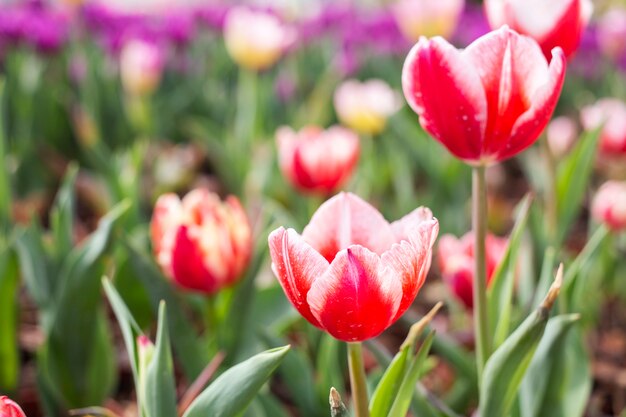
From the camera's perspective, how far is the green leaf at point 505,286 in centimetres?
64

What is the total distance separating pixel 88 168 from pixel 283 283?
156cm

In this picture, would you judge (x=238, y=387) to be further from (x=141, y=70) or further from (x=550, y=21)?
(x=141, y=70)

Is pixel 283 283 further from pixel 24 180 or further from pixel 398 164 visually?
pixel 24 180

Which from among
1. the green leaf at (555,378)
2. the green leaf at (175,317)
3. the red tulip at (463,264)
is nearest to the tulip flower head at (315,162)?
the red tulip at (463,264)

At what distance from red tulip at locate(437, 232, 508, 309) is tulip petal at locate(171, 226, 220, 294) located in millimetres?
267

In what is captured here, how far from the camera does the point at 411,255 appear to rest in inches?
18.6

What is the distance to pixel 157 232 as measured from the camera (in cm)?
88

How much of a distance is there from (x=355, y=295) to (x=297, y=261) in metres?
0.04

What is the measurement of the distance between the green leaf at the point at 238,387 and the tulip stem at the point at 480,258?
0.57 ft

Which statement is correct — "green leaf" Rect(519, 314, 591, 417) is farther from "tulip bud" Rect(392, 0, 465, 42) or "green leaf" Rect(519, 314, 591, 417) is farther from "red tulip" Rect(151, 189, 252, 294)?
"tulip bud" Rect(392, 0, 465, 42)

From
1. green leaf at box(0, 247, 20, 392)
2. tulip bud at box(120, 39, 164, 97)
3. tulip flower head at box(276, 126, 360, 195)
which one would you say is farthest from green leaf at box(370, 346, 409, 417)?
tulip bud at box(120, 39, 164, 97)

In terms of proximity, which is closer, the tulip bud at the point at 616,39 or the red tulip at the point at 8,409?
the red tulip at the point at 8,409

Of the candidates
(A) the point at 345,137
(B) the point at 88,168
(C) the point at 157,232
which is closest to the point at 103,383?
(C) the point at 157,232

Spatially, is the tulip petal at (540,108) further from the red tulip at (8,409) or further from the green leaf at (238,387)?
the red tulip at (8,409)
